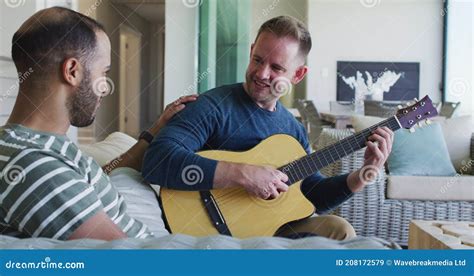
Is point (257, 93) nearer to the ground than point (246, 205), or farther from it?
farther from it

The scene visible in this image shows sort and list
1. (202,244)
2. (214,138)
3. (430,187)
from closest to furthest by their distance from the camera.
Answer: (202,244) < (214,138) < (430,187)

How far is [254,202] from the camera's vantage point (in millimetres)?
811

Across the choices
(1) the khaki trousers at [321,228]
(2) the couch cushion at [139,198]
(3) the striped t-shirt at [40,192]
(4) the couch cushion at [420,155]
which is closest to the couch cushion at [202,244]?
(3) the striped t-shirt at [40,192]

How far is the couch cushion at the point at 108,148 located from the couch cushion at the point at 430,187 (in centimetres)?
93

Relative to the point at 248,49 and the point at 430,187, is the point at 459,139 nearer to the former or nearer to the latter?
the point at 430,187

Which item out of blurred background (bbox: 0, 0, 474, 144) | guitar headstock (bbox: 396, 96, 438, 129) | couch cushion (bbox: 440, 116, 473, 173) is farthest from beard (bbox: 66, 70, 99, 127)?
couch cushion (bbox: 440, 116, 473, 173)

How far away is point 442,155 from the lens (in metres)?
1.78

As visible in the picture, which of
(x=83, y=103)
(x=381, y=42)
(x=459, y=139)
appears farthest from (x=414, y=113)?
(x=381, y=42)

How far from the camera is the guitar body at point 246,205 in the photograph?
2.57ft

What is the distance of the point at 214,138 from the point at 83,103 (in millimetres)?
334

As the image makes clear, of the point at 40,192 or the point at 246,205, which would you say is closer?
the point at 40,192

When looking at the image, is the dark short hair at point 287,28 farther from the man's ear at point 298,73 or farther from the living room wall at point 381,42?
the living room wall at point 381,42

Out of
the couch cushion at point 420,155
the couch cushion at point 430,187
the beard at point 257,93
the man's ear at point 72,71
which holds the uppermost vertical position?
the man's ear at point 72,71
